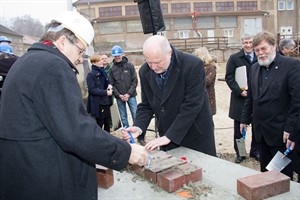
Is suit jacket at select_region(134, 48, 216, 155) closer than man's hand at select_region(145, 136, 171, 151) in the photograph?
No

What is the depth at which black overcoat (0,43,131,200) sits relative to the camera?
148 cm

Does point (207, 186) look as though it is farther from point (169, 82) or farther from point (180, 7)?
point (180, 7)

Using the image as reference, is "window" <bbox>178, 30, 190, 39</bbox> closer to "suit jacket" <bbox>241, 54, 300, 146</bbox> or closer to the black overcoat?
"suit jacket" <bbox>241, 54, 300, 146</bbox>

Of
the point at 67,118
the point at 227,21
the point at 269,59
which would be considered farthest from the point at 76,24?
the point at 227,21

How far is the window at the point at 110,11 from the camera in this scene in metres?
37.8

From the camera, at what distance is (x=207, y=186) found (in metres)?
1.89

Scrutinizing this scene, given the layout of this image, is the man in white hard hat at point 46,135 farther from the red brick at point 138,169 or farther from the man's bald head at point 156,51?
the man's bald head at point 156,51

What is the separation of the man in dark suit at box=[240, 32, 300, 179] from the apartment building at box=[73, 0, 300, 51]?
1316 inches

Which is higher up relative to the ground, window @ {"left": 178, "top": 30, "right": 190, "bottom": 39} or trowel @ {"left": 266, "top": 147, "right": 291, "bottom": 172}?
window @ {"left": 178, "top": 30, "right": 190, "bottom": 39}

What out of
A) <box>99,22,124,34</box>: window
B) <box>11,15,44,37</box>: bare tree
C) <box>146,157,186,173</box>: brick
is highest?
<box>11,15,44,37</box>: bare tree

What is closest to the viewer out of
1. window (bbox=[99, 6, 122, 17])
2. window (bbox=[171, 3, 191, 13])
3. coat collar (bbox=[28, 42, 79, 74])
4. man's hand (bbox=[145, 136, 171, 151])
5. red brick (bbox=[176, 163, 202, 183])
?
coat collar (bbox=[28, 42, 79, 74])

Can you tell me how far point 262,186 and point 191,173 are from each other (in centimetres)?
41

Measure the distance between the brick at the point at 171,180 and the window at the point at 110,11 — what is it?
37378mm

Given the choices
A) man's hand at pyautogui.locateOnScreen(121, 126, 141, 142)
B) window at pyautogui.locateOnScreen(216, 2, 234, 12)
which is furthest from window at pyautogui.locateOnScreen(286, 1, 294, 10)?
man's hand at pyautogui.locateOnScreen(121, 126, 141, 142)
